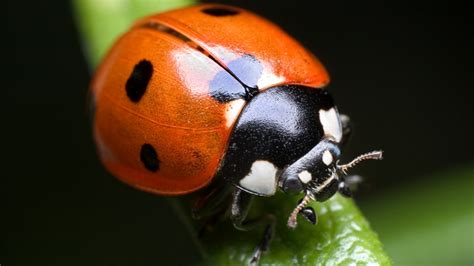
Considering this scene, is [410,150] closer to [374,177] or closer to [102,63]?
[374,177]

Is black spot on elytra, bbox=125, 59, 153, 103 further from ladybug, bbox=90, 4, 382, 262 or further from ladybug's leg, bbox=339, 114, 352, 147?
ladybug's leg, bbox=339, 114, 352, 147

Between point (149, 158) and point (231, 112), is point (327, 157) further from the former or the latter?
point (149, 158)

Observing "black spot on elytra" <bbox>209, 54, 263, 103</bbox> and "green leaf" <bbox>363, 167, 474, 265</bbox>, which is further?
"green leaf" <bbox>363, 167, 474, 265</bbox>

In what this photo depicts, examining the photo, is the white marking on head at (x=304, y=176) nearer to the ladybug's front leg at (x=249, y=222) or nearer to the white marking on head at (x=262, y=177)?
the white marking on head at (x=262, y=177)

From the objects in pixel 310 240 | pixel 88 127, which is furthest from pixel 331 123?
pixel 88 127

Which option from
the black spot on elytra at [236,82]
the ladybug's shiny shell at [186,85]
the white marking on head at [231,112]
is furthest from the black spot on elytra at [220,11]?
the white marking on head at [231,112]

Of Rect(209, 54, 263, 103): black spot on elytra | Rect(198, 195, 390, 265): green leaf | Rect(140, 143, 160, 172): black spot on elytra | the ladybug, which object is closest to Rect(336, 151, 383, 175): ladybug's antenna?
the ladybug
